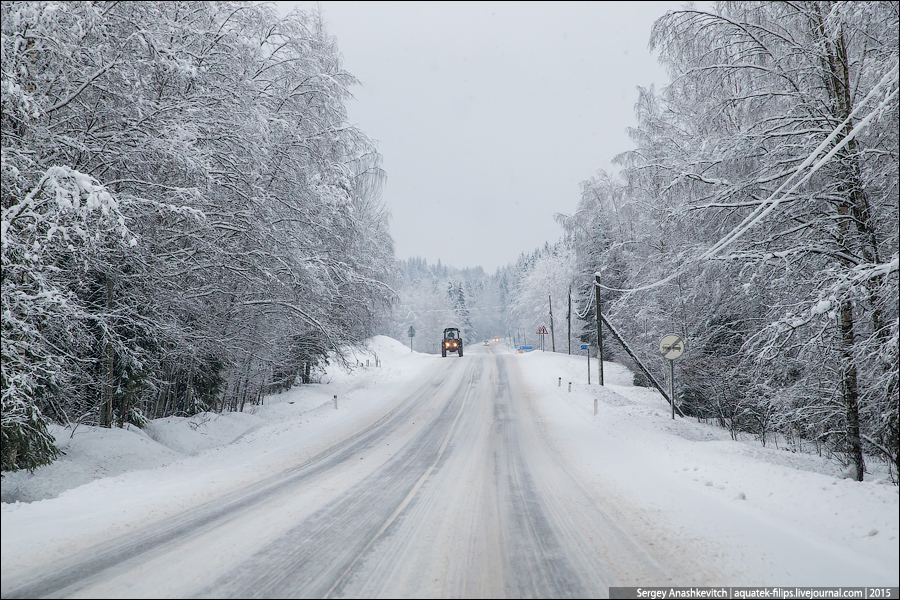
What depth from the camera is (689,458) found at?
7887 mm

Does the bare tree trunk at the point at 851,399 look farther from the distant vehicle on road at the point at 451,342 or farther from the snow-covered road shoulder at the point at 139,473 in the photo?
the distant vehicle on road at the point at 451,342

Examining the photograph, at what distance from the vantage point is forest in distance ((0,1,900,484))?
211 inches

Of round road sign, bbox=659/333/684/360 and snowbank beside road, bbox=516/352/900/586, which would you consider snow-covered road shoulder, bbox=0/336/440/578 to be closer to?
snowbank beside road, bbox=516/352/900/586

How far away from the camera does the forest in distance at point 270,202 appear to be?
17.6 ft

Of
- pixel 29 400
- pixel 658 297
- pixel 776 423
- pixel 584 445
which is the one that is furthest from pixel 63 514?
pixel 658 297

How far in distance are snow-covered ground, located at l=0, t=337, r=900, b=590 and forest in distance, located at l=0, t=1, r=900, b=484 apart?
34.8 inches

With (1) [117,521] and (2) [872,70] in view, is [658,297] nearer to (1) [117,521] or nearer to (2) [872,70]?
(2) [872,70]

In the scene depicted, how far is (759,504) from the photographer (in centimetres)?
531

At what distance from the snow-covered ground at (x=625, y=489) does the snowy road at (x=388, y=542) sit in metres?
0.54

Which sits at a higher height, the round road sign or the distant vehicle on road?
the round road sign

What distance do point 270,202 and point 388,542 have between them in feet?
27.4

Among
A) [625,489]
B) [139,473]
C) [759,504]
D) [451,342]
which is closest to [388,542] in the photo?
[625,489]

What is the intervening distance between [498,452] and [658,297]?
42.6ft

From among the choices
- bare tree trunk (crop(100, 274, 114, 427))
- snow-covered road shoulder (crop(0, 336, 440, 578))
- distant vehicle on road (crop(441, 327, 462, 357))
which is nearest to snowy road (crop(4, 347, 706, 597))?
snow-covered road shoulder (crop(0, 336, 440, 578))
